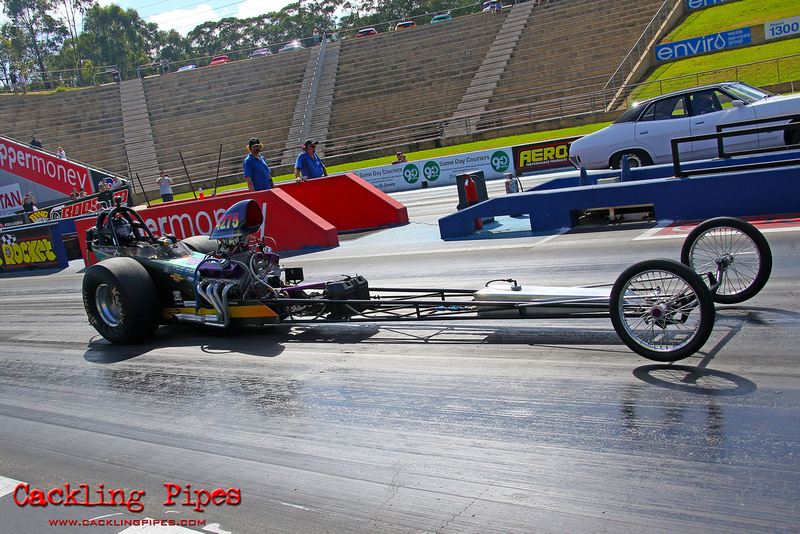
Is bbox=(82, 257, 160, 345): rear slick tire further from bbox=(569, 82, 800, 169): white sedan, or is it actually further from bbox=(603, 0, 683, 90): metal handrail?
bbox=(603, 0, 683, 90): metal handrail

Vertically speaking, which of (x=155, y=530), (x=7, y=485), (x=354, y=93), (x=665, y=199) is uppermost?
(x=354, y=93)

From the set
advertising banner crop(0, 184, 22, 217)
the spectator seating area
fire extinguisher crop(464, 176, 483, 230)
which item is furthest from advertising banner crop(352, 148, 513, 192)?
advertising banner crop(0, 184, 22, 217)

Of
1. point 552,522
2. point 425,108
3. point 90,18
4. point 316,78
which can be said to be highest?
point 90,18

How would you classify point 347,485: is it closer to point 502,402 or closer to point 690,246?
point 502,402

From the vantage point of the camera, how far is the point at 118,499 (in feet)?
12.6

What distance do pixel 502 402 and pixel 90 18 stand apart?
415 feet

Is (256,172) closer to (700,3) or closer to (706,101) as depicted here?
(706,101)

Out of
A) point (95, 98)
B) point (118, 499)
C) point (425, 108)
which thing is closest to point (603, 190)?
point (118, 499)

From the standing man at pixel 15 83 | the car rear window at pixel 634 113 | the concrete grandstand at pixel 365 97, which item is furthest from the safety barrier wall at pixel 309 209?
the standing man at pixel 15 83

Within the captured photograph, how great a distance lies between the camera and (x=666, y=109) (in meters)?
13.0

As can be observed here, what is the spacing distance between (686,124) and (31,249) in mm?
15979

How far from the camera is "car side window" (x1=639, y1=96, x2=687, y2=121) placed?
12.9 m

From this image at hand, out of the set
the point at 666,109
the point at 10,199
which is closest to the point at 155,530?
the point at 666,109

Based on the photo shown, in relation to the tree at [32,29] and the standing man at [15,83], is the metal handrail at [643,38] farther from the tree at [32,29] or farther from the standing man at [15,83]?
the tree at [32,29]
